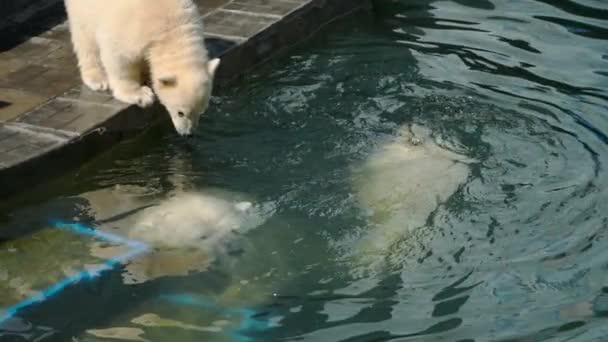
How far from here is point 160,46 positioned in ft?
22.5

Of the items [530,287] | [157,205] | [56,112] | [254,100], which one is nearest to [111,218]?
[157,205]

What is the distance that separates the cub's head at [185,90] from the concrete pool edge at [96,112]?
50 cm

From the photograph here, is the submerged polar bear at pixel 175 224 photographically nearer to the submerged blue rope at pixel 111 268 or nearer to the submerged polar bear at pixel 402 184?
the submerged blue rope at pixel 111 268

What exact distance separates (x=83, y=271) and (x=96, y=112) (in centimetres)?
168

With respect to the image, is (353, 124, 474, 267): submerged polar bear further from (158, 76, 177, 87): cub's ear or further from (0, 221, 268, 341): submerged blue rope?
(158, 76, 177, 87): cub's ear

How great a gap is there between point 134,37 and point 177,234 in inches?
58.0

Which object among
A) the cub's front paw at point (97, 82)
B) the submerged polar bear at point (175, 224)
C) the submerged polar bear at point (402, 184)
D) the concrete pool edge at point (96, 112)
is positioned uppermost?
the cub's front paw at point (97, 82)

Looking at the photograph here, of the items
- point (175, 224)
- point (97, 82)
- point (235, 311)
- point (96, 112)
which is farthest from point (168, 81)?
point (235, 311)

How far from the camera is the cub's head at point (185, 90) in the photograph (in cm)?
673

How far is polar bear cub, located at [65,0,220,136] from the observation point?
6758mm

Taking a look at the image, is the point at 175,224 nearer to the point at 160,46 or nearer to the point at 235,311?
the point at 235,311

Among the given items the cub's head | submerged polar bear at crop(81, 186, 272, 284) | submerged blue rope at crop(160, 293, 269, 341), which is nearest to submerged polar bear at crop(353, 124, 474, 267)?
submerged polar bear at crop(81, 186, 272, 284)

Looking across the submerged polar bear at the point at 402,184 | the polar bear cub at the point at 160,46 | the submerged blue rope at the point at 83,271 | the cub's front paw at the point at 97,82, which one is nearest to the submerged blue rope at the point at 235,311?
the submerged blue rope at the point at 83,271

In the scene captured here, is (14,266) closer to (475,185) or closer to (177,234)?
(177,234)
